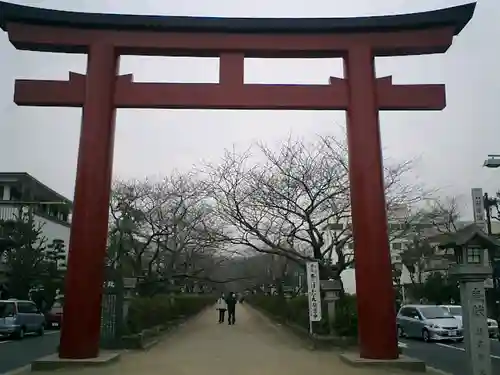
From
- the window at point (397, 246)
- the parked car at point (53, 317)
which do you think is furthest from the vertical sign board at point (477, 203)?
the window at point (397, 246)

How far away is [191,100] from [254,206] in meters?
7.75

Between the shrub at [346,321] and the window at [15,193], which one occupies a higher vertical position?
the window at [15,193]

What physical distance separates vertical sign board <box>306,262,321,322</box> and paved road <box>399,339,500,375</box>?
2.87 meters

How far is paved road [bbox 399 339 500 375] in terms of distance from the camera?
44.1 ft

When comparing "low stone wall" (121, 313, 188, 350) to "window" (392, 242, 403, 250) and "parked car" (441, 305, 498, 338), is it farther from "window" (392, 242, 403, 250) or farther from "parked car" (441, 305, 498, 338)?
"window" (392, 242, 403, 250)

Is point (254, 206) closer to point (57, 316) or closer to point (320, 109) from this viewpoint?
point (320, 109)

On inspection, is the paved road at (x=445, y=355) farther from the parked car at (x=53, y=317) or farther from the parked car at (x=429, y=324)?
the parked car at (x=53, y=317)

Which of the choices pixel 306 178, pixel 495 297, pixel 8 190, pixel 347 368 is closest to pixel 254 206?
pixel 306 178

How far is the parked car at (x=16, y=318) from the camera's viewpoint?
22.5m

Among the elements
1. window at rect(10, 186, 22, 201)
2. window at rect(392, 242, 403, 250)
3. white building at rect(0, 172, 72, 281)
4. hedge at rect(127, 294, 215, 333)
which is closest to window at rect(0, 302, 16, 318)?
hedge at rect(127, 294, 215, 333)

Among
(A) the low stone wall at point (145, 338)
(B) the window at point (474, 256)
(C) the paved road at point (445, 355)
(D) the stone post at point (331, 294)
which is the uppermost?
(B) the window at point (474, 256)

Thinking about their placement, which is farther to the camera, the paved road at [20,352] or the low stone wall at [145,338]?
the low stone wall at [145,338]

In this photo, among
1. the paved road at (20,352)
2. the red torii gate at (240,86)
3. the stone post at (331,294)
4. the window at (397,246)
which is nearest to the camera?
the red torii gate at (240,86)

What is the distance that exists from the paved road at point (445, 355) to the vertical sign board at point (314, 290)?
2873mm
